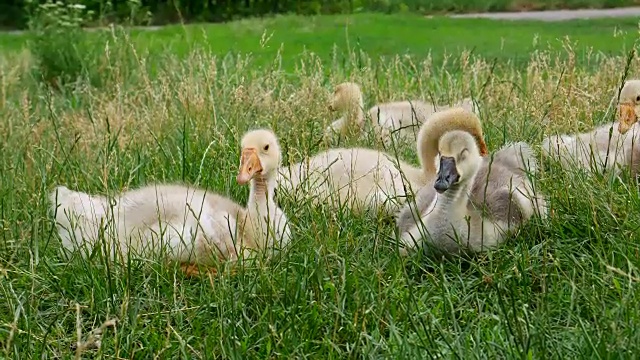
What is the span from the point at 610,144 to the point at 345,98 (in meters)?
1.85

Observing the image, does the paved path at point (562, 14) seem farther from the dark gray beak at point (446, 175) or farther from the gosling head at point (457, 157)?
the dark gray beak at point (446, 175)

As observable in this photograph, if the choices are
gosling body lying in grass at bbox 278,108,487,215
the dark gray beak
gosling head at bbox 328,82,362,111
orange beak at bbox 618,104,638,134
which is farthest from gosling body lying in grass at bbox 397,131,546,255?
gosling head at bbox 328,82,362,111

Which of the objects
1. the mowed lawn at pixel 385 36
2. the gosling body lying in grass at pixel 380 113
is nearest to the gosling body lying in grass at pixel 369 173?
the gosling body lying in grass at pixel 380 113

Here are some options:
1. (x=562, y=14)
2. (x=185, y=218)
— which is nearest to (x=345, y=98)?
(x=185, y=218)

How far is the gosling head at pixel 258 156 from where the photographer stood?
410 centimetres

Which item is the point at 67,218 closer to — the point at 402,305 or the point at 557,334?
the point at 402,305

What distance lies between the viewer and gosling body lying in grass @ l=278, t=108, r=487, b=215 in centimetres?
410

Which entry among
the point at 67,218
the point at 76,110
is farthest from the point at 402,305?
the point at 76,110

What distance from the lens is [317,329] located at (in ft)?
10.6

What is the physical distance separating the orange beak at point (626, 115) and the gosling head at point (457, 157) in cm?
116

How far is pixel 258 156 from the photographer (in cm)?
416

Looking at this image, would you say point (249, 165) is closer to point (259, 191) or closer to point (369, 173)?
point (259, 191)

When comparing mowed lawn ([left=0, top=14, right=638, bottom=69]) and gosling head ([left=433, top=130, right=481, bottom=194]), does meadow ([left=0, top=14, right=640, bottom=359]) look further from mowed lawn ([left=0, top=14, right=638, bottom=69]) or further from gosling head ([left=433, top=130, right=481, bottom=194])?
mowed lawn ([left=0, top=14, right=638, bottom=69])

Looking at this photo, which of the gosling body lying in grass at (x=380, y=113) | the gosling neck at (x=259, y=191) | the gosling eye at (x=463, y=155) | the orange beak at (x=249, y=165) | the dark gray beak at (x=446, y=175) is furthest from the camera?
the gosling body lying in grass at (x=380, y=113)
